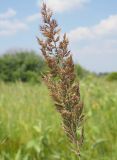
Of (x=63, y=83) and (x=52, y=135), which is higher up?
(x=63, y=83)

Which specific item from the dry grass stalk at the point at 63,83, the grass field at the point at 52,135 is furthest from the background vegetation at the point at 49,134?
the dry grass stalk at the point at 63,83

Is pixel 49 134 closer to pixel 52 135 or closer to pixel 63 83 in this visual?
pixel 52 135

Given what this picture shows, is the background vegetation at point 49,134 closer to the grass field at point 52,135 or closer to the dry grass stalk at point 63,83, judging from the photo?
the grass field at point 52,135

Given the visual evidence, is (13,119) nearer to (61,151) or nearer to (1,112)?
(1,112)

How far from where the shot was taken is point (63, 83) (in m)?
0.92

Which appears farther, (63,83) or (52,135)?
(52,135)

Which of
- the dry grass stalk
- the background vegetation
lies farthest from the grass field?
the dry grass stalk

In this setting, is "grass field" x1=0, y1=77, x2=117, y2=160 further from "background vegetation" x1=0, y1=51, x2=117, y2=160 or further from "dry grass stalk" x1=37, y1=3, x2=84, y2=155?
"dry grass stalk" x1=37, y1=3, x2=84, y2=155

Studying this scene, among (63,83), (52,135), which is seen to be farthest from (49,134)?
(63,83)

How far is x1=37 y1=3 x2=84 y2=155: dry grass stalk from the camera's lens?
0.91 m

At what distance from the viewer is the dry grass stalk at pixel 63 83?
913 mm

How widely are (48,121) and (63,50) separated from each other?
4.55 metres

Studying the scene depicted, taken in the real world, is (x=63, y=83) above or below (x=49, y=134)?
above

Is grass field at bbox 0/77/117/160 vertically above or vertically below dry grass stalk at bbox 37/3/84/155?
below
